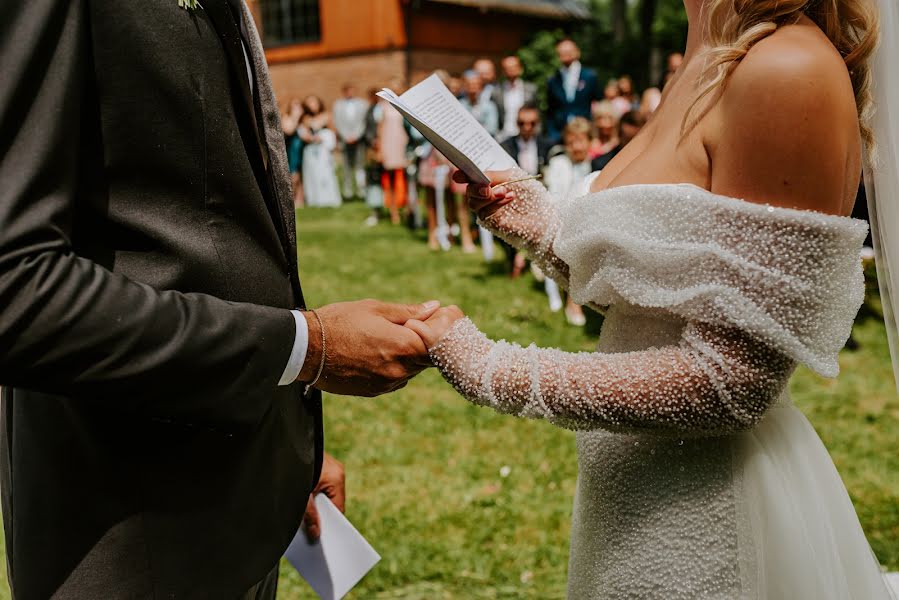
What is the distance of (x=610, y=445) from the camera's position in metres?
1.81

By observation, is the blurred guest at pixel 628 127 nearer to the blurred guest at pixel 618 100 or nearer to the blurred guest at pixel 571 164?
the blurred guest at pixel 571 164

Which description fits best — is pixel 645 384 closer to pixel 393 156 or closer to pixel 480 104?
pixel 480 104

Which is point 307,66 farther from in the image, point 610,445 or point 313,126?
point 610,445

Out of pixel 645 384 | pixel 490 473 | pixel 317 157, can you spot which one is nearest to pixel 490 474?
pixel 490 473

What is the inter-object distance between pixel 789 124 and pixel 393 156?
12.5 metres

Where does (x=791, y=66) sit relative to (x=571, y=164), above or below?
above

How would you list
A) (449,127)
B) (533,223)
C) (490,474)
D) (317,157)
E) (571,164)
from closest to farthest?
(449,127), (533,223), (490,474), (571,164), (317,157)

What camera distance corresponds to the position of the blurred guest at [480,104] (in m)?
11.5

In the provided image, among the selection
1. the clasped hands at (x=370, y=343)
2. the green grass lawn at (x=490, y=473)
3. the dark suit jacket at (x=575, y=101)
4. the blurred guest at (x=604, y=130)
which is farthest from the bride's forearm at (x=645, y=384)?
the dark suit jacket at (x=575, y=101)

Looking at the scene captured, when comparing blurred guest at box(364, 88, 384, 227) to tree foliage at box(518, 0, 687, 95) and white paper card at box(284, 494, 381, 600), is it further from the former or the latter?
white paper card at box(284, 494, 381, 600)

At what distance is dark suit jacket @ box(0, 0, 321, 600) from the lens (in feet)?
3.93

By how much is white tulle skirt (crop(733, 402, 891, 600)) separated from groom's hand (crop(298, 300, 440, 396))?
0.72 meters

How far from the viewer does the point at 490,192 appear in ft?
7.16

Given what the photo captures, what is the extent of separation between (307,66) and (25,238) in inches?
942
